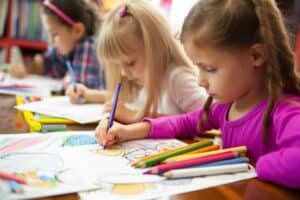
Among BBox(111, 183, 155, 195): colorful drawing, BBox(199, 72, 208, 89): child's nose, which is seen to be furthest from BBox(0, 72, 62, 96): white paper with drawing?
BBox(111, 183, 155, 195): colorful drawing

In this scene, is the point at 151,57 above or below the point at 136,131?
above

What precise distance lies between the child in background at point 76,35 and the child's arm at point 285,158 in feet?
3.36

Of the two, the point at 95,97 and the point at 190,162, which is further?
the point at 95,97

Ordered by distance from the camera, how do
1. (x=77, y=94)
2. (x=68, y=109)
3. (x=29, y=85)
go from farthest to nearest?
(x=29, y=85)
(x=77, y=94)
(x=68, y=109)

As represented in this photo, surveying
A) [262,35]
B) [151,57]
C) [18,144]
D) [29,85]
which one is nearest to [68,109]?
[151,57]

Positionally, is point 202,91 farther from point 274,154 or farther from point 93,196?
point 93,196

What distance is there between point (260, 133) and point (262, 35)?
174 millimetres

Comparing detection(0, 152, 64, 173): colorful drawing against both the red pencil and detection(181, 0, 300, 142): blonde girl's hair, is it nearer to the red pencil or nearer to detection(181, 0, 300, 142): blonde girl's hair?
the red pencil

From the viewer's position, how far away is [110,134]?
31.1 inches

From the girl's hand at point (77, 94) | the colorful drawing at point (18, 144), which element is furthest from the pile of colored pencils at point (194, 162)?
the girl's hand at point (77, 94)

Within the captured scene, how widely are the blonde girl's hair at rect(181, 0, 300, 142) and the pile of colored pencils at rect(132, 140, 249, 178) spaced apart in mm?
101

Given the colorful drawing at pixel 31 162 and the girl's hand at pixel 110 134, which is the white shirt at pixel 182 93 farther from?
the colorful drawing at pixel 31 162

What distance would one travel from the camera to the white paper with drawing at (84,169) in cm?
57

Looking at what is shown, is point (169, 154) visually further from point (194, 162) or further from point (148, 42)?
point (148, 42)
